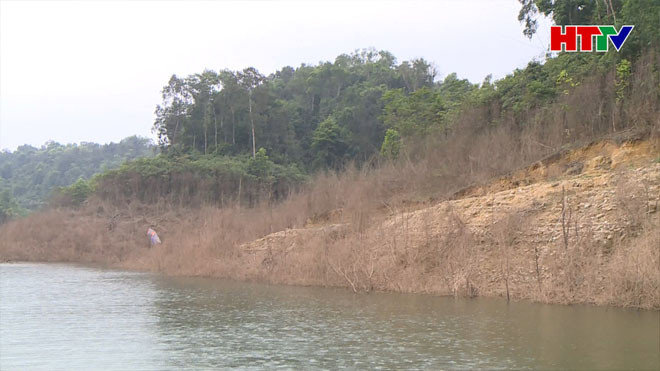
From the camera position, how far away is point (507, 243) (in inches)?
923

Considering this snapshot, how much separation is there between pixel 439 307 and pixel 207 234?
61.4 ft

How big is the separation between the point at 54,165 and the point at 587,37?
266 feet

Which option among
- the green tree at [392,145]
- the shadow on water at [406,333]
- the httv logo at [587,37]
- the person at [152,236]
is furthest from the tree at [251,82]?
the shadow on water at [406,333]

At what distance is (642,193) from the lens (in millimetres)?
21188

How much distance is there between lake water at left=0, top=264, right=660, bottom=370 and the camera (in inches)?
544

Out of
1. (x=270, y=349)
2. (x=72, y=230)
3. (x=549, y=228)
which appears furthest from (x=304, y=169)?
(x=270, y=349)

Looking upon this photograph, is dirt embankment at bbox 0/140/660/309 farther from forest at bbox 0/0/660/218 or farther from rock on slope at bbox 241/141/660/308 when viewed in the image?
forest at bbox 0/0/660/218

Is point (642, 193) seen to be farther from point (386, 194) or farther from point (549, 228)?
point (386, 194)

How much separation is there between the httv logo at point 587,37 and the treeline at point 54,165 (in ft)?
188

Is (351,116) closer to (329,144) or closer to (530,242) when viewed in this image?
(329,144)

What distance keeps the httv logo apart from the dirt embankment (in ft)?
16.8

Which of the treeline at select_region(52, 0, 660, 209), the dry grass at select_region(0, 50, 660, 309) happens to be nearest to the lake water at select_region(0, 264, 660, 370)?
the dry grass at select_region(0, 50, 660, 309)

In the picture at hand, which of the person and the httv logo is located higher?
the httv logo

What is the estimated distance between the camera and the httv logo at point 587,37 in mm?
27750
